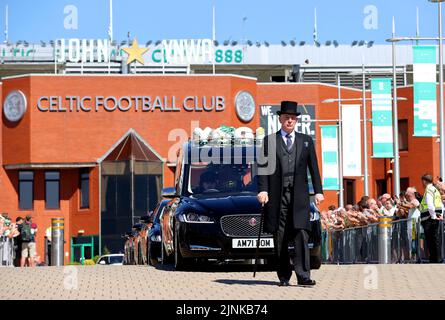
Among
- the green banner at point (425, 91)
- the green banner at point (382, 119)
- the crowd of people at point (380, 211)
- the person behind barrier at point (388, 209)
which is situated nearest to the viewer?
the crowd of people at point (380, 211)

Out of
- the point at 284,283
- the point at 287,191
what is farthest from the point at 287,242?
the point at 287,191

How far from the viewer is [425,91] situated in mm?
42281

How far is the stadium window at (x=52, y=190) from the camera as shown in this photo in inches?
3061

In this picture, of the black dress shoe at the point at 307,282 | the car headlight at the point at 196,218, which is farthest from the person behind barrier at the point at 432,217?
the black dress shoe at the point at 307,282

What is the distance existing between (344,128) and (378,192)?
26.3m

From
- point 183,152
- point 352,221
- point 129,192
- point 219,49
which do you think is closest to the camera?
point 183,152

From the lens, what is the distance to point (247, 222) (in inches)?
758

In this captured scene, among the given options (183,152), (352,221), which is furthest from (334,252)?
(183,152)

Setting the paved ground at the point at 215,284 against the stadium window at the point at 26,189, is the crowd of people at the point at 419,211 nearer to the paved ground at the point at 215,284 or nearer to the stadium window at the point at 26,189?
the paved ground at the point at 215,284

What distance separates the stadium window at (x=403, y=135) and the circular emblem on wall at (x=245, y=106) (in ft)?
29.5

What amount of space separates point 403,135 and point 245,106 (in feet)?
32.0

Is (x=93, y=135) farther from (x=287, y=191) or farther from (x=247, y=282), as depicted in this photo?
(x=287, y=191)

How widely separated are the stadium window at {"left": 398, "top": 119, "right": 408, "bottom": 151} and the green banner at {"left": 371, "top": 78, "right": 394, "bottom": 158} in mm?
30132
